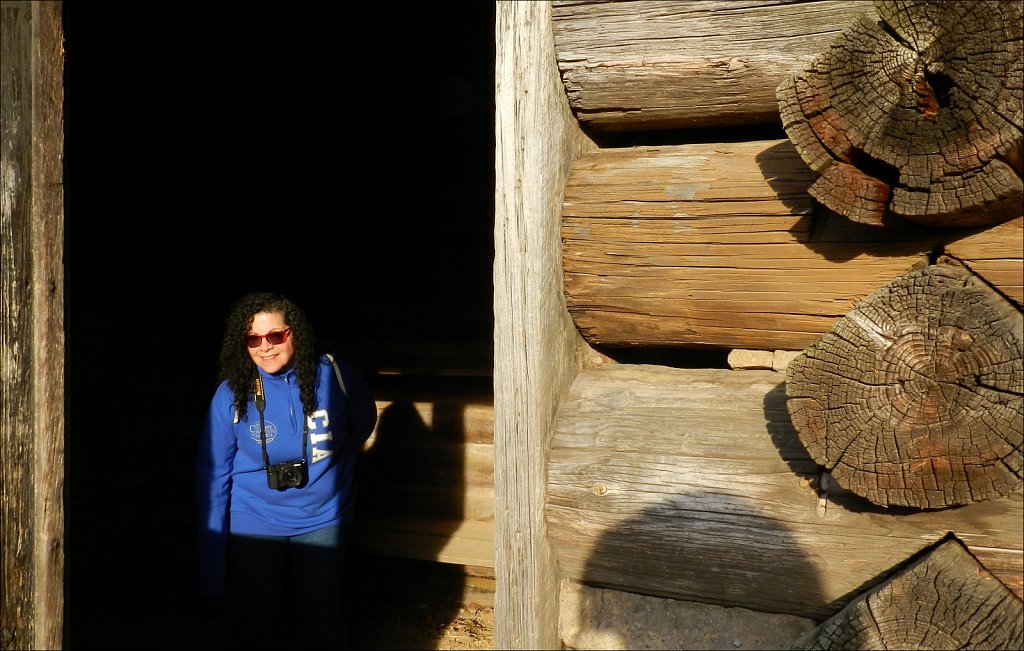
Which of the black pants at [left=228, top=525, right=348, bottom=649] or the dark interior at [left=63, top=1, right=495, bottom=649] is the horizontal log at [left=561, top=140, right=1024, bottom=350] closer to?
the black pants at [left=228, top=525, right=348, bottom=649]

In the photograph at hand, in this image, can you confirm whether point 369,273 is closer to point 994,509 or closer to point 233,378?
point 233,378

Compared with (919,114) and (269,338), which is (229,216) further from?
(919,114)

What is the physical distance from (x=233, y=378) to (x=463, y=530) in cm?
178

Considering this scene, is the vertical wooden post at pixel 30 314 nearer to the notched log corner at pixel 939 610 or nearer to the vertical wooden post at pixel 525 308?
the vertical wooden post at pixel 525 308

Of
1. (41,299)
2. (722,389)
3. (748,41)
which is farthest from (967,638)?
(41,299)

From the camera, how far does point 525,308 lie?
2338 mm

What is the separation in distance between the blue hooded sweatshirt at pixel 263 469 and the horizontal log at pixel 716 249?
164cm

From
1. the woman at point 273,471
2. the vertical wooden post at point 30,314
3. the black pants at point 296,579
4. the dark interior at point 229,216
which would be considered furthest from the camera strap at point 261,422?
the dark interior at point 229,216

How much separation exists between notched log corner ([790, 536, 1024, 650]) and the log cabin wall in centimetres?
3

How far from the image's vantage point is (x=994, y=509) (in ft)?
6.47

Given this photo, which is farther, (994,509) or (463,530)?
(463,530)

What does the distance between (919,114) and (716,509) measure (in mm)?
1000

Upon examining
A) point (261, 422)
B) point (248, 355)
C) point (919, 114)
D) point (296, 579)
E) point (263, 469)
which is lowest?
point (296, 579)

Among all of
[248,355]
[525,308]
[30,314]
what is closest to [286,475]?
[248,355]
